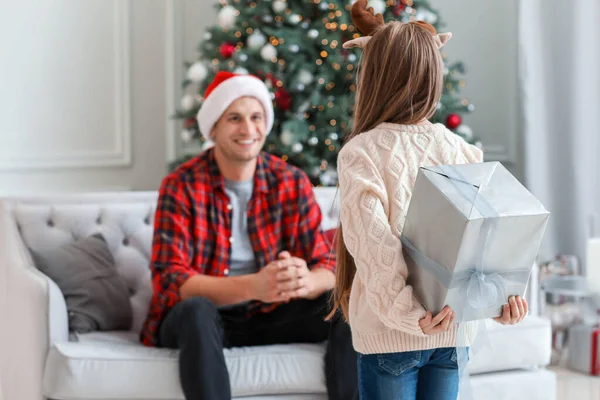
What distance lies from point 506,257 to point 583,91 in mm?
2919

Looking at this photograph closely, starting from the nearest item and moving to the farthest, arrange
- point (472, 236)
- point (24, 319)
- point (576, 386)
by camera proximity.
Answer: point (472, 236), point (24, 319), point (576, 386)

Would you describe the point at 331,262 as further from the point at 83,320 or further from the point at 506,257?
the point at 506,257

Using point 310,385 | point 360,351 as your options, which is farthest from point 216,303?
point 360,351

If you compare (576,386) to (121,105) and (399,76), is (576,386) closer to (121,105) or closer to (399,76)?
(399,76)

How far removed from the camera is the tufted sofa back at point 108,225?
8.32 ft

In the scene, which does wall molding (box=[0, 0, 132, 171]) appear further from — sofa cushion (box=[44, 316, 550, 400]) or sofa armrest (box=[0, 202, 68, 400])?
sofa cushion (box=[44, 316, 550, 400])

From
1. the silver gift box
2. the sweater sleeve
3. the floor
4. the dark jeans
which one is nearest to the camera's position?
the silver gift box

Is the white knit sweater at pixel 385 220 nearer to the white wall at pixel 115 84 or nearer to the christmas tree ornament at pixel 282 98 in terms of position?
the christmas tree ornament at pixel 282 98

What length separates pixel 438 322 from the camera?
1344 millimetres

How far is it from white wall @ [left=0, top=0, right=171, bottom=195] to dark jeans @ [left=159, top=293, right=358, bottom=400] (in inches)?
86.2

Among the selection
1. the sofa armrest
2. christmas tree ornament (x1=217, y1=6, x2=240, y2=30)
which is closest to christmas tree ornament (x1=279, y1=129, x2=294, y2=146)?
christmas tree ornament (x1=217, y1=6, x2=240, y2=30)

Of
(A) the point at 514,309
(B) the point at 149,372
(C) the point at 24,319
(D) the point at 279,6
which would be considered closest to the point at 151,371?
(B) the point at 149,372

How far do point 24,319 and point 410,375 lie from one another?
1.26 meters

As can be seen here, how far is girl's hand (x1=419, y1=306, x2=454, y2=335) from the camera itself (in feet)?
4.36
